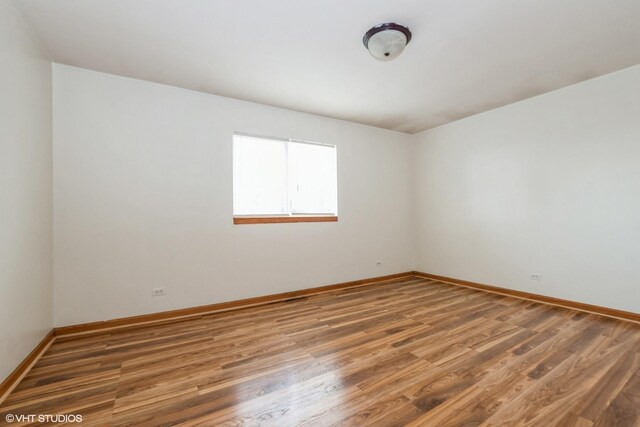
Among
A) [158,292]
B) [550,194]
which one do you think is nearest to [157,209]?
[158,292]

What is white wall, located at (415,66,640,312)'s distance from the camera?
293 centimetres

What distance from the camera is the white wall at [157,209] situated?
2664 mm

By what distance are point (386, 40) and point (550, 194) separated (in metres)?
A: 2.93

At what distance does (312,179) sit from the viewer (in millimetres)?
4199

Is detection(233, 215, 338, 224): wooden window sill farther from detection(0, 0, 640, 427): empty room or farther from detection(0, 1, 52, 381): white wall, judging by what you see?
detection(0, 1, 52, 381): white wall

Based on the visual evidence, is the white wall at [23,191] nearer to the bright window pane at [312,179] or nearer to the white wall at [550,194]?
the bright window pane at [312,179]

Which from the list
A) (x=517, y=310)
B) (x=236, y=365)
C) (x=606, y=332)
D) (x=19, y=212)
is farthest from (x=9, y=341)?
(x=606, y=332)

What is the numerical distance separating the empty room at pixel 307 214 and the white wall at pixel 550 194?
24mm

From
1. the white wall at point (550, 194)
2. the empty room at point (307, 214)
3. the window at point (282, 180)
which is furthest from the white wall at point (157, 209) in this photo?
the white wall at point (550, 194)

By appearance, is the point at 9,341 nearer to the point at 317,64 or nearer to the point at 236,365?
the point at 236,365

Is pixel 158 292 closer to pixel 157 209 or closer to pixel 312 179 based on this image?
pixel 157 209

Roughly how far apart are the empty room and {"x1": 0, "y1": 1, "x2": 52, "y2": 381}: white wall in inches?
0.8

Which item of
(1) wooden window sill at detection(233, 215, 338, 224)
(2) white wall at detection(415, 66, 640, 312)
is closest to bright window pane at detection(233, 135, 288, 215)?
(1) wooden window sill at detection(233, 215, 338, 224)

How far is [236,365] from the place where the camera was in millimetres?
2061
